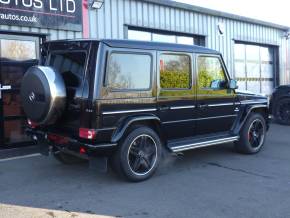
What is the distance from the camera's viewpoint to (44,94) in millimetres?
5621

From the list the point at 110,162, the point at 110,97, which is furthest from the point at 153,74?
the point at 110,162

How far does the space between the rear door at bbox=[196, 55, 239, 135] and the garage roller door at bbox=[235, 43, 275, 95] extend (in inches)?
296

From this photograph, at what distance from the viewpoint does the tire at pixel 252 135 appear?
7.79m

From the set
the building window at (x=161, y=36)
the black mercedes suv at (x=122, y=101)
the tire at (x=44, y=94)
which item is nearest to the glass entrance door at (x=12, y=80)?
the black mercedes suv at (x=122, y=101)

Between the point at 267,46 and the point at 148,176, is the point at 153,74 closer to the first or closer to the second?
the point at 148,176

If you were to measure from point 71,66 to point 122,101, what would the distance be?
0.91 m

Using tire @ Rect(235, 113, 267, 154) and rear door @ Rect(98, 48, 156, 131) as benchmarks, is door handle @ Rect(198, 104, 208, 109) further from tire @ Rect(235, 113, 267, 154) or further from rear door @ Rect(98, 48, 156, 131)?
tire @ Rect(235, 113, 267, 154)

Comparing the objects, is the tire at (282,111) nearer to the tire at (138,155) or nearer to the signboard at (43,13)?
the signboard at (43,13)

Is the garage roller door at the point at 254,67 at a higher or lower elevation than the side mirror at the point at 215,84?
higher

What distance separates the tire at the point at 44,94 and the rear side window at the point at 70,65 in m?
0.16

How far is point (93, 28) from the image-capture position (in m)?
9.66

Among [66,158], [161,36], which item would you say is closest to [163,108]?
[66,158]

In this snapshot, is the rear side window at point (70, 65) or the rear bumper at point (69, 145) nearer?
the rear bumper at point (69, 145)

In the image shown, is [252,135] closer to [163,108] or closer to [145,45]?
[163,108]
